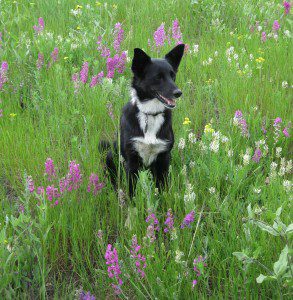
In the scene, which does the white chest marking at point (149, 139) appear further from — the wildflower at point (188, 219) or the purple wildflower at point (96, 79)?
the purple wildflower at point (96, 79)

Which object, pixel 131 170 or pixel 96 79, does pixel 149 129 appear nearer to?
pixel 131 170

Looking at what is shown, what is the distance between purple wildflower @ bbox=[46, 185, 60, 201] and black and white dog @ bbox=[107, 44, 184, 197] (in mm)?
868

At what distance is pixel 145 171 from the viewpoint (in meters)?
3.06

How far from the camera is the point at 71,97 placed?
15.5 ft

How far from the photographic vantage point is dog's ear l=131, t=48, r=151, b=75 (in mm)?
3618

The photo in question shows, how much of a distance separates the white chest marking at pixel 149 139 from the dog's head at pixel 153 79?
18cm

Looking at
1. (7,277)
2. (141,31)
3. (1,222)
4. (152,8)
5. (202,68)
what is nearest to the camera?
(7,277)

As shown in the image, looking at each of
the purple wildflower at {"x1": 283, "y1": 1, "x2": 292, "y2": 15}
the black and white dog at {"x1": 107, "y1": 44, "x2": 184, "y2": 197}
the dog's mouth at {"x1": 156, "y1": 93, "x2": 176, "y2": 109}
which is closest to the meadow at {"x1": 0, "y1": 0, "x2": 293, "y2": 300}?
the purple wildflower at {"x1": 283, "y1": 1, "x2": 292, "y2": 15}

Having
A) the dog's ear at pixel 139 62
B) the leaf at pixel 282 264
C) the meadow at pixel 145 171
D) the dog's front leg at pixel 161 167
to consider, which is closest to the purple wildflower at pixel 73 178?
the meadow at pixel 145 171

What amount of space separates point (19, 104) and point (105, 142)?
3.89 feet

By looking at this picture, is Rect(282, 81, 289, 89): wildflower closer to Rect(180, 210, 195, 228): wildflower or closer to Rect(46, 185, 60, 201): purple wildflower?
Rect(180, 210, 195, 228): wildflower

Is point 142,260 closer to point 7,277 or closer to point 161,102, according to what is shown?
point 7,277

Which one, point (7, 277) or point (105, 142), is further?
point (105, 142)

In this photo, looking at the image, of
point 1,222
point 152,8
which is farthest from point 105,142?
point 152,8
